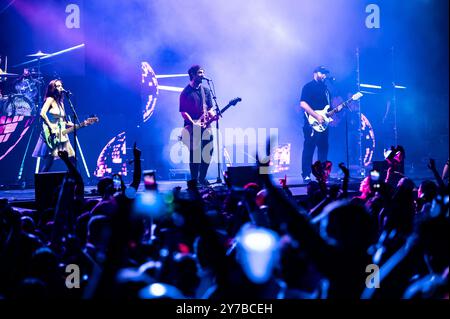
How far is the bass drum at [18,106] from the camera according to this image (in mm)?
11031

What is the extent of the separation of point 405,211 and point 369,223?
2.11m

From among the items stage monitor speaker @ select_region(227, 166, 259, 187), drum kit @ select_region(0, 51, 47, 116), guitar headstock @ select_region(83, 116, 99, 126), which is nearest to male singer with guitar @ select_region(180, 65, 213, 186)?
stage monitor speaker @ select_region(227, 166, 259, 187)

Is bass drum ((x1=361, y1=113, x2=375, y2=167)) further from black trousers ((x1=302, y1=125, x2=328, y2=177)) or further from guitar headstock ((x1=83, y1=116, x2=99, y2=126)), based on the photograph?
guitar headstock ((x1=83, y1=116, x2=99, y2=126))

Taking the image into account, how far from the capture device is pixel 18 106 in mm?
11109

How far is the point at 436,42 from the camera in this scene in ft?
46.2

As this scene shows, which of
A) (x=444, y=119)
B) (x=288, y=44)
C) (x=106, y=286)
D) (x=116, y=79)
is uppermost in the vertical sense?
(x=288, y=44)

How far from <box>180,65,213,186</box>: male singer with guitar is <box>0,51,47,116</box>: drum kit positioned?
4076 mm

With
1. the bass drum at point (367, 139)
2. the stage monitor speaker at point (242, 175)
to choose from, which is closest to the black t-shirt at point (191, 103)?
the stage monitor speaker at point (242, 175)

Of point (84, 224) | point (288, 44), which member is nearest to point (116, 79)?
point (288, 44)

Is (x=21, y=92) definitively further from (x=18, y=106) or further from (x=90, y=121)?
(x=90, y=121)

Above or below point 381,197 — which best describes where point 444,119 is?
above

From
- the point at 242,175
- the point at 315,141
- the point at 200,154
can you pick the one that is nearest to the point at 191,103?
the point at 200,154

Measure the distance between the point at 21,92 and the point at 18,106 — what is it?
12.7 inches
